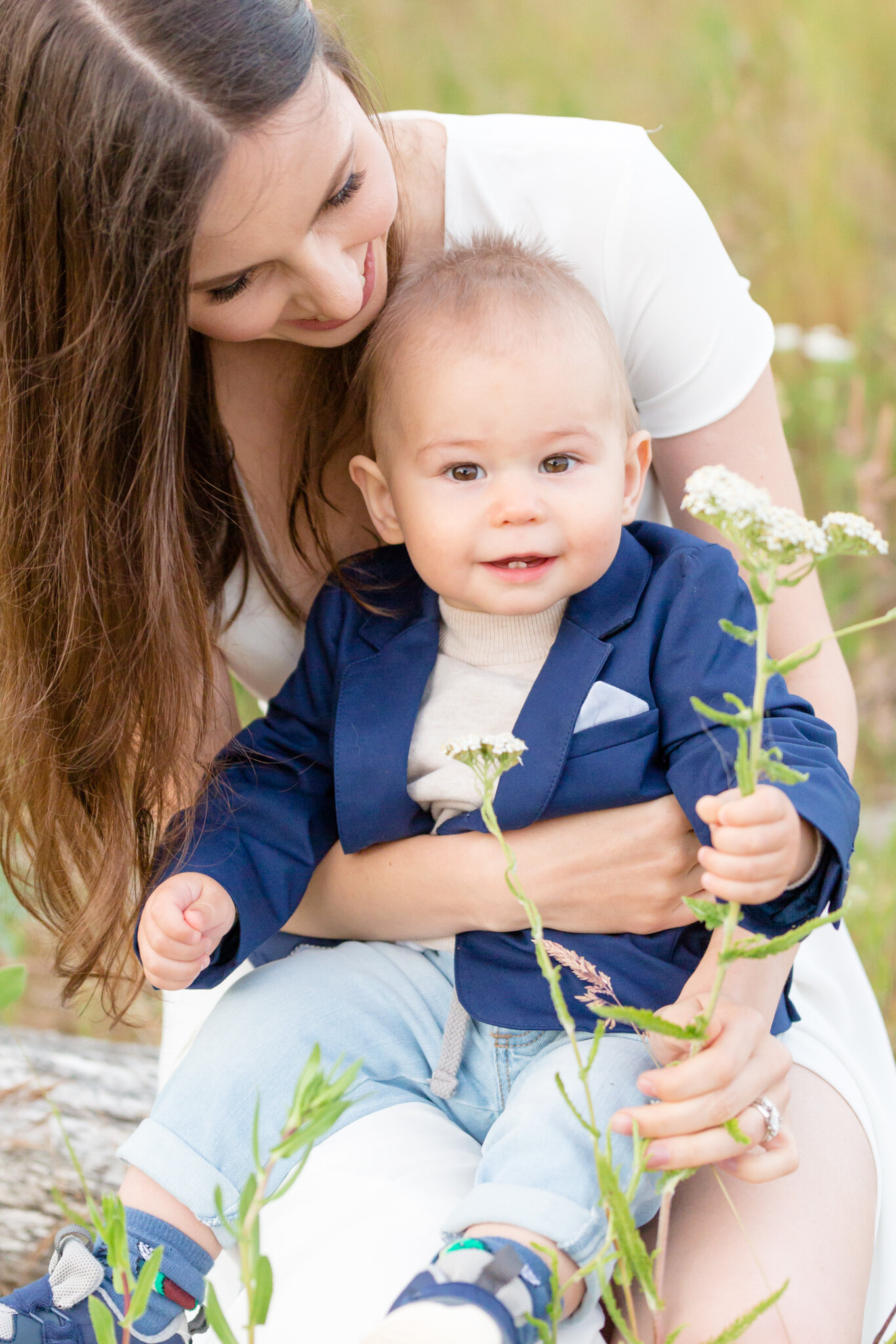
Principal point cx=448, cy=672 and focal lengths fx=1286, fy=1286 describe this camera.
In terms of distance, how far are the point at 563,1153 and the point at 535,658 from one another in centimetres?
53

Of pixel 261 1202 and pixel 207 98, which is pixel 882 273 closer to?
pixel 207 98

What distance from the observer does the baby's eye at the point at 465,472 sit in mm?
1359

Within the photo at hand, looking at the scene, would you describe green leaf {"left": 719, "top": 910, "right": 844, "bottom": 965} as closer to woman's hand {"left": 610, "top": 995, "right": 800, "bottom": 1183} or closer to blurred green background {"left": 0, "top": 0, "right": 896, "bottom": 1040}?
woman's hand {"left": 610, "top": 995, "right": 800, "bottom": 1183}

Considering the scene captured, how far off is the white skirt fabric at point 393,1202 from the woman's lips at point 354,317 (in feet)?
2.84

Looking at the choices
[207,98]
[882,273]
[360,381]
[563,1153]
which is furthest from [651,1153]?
[882,273]

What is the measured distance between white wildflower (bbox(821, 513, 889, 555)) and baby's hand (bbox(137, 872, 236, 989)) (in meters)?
0.79

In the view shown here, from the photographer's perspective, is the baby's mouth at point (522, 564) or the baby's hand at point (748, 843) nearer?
the baby's hand at point (748, 843)

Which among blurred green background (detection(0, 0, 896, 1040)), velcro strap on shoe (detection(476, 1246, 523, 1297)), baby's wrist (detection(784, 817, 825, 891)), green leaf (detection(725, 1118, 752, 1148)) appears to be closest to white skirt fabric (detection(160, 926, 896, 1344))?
velcro strap on shoe (detection(476, 1246, 523, 1297))

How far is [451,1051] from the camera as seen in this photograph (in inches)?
55.2

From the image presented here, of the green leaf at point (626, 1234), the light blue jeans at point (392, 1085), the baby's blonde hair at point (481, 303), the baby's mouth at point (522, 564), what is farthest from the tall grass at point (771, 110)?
the green leaf at point (626, 1234)

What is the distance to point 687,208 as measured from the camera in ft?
5.45

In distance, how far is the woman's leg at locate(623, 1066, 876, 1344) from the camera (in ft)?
3.78

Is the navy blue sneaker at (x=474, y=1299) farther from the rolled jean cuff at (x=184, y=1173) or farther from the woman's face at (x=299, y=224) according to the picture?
the woman's face at (x=299, y=224)

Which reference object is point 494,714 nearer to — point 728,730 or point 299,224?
point 728,730
